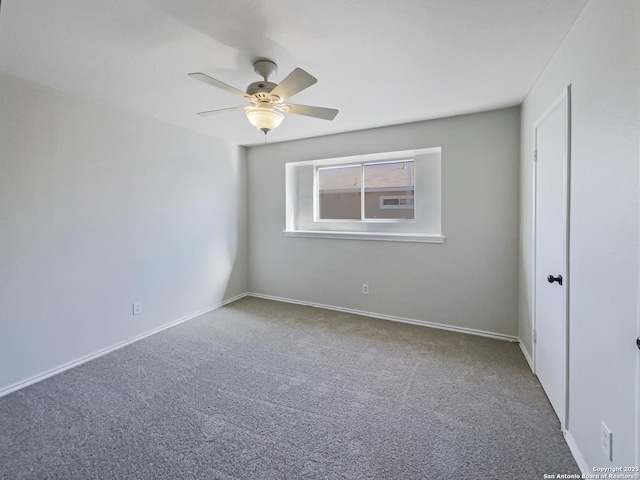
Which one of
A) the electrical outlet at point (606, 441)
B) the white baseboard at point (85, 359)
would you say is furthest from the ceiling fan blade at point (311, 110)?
the white baseboard at point (85, 359)

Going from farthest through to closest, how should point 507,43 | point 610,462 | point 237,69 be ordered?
point 237,69, point 507,43, point 610,462

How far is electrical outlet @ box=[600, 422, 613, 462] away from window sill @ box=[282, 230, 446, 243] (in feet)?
7.00

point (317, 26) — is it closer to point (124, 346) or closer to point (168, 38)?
point (168, 38)

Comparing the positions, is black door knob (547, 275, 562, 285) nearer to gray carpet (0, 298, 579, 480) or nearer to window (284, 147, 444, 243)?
gray carpet (0, 298, 579, 480)

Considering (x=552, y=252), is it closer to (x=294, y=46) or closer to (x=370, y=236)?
(x=370, y=236)

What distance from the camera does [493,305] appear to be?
3.03 meters

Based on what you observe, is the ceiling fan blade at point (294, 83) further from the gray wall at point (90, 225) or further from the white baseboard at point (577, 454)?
the white baseboard at point (577, 454)

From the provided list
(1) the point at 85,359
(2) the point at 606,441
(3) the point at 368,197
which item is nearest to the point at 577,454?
(2) the point at 606,441

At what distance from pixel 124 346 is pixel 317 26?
3.24 metres

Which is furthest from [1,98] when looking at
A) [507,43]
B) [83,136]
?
[507,43]

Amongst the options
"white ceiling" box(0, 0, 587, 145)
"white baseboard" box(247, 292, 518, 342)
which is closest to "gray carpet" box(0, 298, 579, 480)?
"white baseboard" box(247, 292, 518, 342)

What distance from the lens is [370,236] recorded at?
3.64m

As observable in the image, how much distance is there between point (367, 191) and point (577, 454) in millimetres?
3120

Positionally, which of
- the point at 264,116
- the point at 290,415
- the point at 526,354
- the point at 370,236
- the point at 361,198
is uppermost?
the point at 264,116
